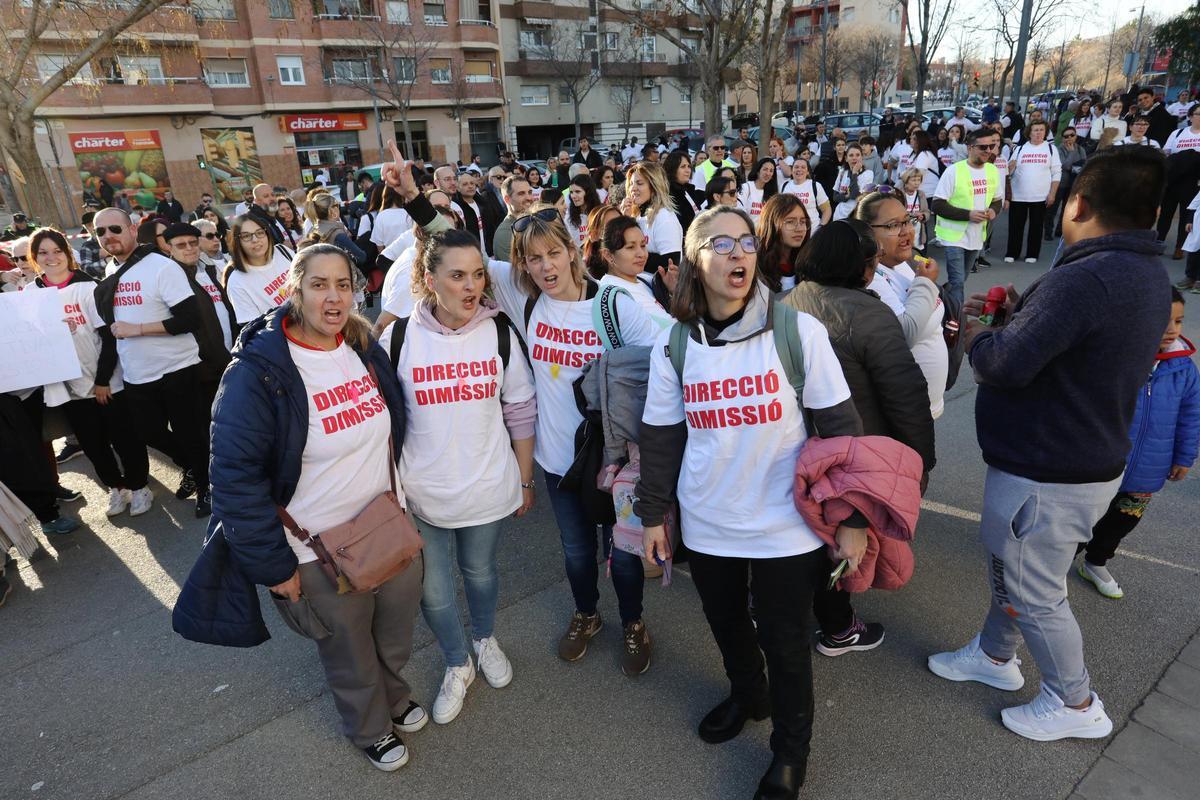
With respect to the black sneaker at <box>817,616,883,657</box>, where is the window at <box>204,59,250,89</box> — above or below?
above

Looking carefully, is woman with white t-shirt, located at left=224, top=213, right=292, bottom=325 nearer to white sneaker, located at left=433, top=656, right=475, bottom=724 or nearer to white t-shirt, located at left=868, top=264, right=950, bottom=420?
white sneaker, located at left=433, top=656, right=475, bottom=724

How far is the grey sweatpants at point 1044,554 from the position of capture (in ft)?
7.52

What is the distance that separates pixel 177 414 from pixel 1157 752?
18.1 ft

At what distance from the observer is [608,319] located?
109 inches

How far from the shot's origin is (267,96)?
3466 centimetres

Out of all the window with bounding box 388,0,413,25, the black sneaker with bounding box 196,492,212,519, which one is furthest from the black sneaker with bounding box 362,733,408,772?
the window with bounding box 388,0,413,25

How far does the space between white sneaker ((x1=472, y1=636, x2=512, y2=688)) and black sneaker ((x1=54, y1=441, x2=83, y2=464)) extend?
5101 millimetres

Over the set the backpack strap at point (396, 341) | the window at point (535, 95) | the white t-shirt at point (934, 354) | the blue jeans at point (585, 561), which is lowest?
the blue jeans at point (585, 561)

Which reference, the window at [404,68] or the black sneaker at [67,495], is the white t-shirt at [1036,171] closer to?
the black sneaker at [67,495]

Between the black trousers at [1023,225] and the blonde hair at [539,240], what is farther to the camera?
the black trousers at [1023,225]

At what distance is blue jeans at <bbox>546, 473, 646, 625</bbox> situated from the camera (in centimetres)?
297

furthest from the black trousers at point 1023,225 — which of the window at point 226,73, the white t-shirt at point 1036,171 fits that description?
the window at point 226,73

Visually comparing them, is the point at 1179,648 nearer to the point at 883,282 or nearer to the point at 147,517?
the point at 883,282

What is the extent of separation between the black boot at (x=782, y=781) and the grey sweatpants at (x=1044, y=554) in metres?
0.97
